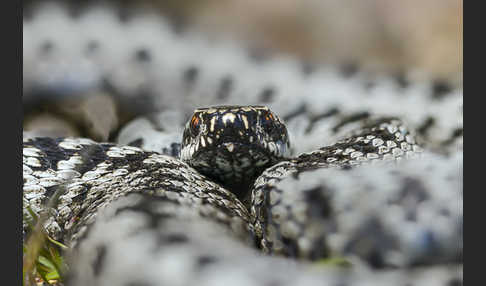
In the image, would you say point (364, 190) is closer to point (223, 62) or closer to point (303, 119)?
point (303, 119)

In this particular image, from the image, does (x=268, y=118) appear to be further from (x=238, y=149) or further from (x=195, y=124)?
(x=195, y=124)

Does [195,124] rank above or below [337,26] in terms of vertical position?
below

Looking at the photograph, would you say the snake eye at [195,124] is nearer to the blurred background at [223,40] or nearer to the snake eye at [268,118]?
the snake eye at [268,118]

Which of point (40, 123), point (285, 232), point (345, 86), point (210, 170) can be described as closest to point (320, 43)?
point (345, 86)

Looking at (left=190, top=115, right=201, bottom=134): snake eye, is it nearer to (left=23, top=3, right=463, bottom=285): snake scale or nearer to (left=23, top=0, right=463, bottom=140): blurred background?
(left=23, top=3, right=463, bottom=285): snake scale

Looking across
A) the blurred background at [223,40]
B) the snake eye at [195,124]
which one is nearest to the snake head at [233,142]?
the snake eye at [195,124]

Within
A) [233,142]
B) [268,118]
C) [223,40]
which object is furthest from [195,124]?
[223,40]
